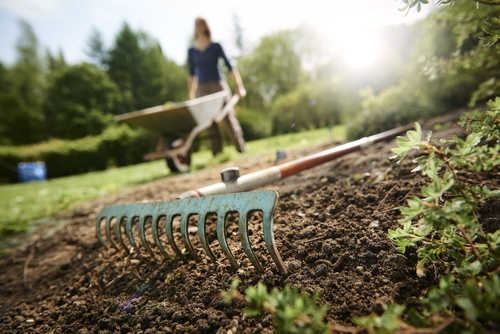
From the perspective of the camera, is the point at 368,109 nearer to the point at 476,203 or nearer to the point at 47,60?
the point at 476,203

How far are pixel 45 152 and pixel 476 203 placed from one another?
64.5ft

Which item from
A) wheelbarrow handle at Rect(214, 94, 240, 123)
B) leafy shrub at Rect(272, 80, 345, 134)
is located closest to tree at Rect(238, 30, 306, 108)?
leafy shrub at Rect(272, 80, 345, 134)

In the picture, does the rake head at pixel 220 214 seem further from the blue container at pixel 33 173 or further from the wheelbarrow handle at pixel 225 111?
the blue container at pixel 33 173


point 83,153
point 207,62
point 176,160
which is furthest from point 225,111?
point 83,153

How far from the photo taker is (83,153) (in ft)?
54.7

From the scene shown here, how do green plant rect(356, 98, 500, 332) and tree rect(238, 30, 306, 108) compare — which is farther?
tree rect(238, 30, 306, 108)

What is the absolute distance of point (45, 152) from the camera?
1600 cm

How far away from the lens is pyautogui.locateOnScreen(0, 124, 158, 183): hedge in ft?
52.1

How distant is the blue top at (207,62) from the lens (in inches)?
214

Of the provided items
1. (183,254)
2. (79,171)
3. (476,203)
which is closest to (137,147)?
(79,171)

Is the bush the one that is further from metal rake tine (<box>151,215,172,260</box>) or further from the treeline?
metal rake tine (<box>151,215,172,260</box>)

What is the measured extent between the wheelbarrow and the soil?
2.60 metres

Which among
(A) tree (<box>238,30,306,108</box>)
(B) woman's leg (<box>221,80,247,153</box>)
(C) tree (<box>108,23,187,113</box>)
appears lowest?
(B) woman's leg (<box>221,80,247,153</box>)

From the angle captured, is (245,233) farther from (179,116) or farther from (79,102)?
(79,102)
